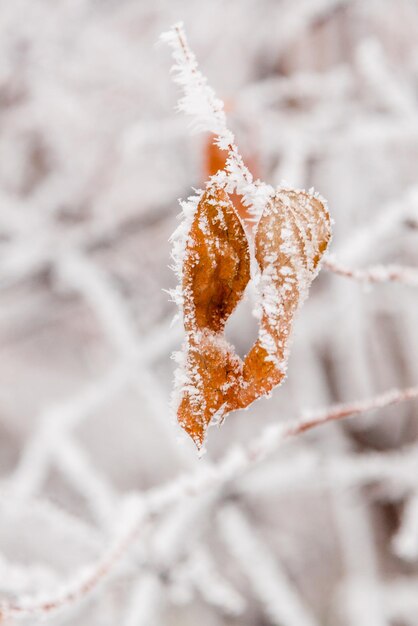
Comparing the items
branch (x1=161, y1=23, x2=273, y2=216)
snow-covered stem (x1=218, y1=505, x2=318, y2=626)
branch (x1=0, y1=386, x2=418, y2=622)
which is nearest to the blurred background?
snow-covered stem (x1=218, y1=505, x2=318, y2=626)

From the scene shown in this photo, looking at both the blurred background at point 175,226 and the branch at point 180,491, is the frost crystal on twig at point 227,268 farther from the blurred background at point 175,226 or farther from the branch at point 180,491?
the blurred background at point 175,226

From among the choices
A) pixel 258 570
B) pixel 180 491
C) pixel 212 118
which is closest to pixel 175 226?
pixel 258 570

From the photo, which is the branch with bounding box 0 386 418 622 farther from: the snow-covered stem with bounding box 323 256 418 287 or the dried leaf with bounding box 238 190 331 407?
the dried leaf with bounding box 238 190 331 407

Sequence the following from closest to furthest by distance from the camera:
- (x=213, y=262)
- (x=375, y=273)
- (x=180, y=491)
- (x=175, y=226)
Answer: (x=213, y=262)
(x=375, y=273)
(x=180, y=491)
(x=175, y=226)

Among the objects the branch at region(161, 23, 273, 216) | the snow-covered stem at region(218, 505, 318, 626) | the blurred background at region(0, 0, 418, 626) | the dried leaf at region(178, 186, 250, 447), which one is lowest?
the dried leaf at region(178, 186, 250, 447)

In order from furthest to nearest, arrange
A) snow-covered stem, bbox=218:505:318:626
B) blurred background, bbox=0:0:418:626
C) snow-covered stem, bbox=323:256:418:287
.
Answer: snow-covered stem, bbox=218:505:318:626 → blurred background, bbox=0:0:418:626 → snow-covered stem, bbox=323:256:418:287

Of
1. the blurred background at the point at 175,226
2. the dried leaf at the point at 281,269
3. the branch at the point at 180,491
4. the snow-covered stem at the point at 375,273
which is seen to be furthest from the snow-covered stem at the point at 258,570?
the dried leaf at the point at 281,269

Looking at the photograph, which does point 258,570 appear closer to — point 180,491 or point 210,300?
point 180,491

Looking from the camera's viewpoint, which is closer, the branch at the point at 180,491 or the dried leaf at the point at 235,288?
the dried leaf at the point at 235,288
